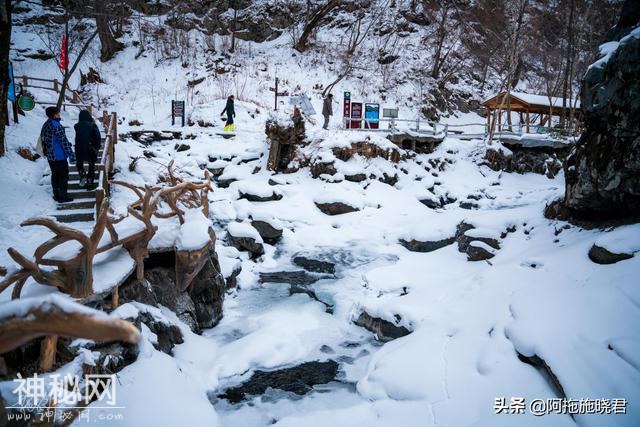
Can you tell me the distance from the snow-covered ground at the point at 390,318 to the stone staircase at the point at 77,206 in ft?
1.38

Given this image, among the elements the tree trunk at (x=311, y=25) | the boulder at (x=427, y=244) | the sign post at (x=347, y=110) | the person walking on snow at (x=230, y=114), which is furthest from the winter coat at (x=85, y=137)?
the tree trunk at (x=311, y=25)

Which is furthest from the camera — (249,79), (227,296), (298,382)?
(249,79)

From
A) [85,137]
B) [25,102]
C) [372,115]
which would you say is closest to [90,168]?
[85,137]

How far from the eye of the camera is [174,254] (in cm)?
645

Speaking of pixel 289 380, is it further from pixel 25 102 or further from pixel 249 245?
pixel 25 102

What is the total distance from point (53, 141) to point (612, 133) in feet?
32.1

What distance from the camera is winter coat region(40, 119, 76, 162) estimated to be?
6.90 metres

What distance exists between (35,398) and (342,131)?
14225mm

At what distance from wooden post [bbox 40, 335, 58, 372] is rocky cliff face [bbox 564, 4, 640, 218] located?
25.1 feet

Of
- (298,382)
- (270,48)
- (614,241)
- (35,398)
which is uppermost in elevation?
(270,48)

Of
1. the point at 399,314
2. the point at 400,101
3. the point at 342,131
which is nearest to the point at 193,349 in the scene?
the point at 399,314

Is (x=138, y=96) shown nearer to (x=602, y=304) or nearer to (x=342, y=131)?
(x=342, y=131)

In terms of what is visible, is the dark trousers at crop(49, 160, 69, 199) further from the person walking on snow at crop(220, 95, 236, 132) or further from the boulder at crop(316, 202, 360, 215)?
the person walking on snow at crop(220, 95, 236, 132)

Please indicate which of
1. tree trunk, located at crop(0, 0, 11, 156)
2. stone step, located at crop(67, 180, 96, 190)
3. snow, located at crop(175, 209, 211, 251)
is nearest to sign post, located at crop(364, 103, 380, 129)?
snow, located at crop(175, 209, 211, 251)
